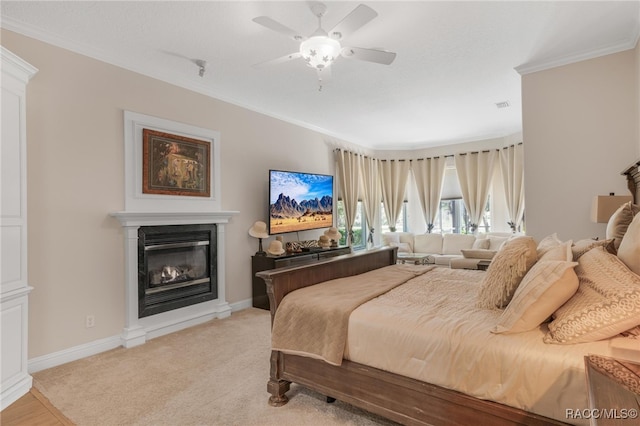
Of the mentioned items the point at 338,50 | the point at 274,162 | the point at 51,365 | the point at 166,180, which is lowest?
the point at 51,365

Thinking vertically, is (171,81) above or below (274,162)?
above

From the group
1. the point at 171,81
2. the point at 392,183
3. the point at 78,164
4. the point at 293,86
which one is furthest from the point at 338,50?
the point at 392,183

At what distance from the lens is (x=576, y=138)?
3.30 m

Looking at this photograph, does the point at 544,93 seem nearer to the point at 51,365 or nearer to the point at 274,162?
the point at 274,162

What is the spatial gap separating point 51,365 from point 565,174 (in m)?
5.16

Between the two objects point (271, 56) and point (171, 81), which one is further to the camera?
point (171, 81)

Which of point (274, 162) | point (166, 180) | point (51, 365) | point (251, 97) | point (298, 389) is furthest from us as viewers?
point (274, 162)

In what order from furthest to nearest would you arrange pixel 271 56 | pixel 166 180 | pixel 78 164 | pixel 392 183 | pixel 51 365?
pixel 392 183, pixel 166 180, pixel 271 56, pixel 78 164, pixel 51 365

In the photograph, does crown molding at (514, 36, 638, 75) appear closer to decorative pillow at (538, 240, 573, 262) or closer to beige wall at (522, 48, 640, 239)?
beige wall at (522, 48, 640, 239)

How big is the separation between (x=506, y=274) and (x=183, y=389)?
237 centimetres

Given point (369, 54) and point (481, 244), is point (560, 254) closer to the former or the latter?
point (369, 54)

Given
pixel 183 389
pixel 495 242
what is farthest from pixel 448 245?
pixel 183 389

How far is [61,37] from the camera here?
9.52ft

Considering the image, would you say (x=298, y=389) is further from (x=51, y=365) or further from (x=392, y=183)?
(x=392, y=183)
